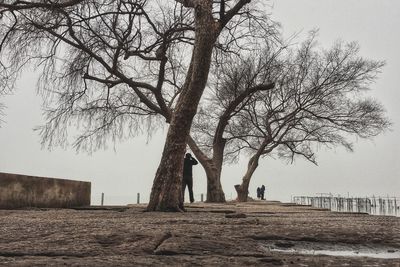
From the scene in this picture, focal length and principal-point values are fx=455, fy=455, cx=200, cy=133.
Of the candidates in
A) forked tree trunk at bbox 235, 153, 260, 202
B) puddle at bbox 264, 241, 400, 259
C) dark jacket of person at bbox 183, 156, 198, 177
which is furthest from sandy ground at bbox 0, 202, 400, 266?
forked tree trunk at bbox 235, 153, 260, 202

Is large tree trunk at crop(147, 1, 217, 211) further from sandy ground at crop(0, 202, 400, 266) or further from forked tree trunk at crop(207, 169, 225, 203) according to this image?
forked tree trunk at crop(207, 169, 225, 203)

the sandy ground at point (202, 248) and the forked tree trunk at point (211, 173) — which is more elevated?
the forked tree trunk at point (211, 173)

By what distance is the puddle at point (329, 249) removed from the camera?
3.03m

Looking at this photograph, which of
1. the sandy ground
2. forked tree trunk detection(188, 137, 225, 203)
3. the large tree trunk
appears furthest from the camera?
forked tree trunk detection(188, 137, 225, 203)

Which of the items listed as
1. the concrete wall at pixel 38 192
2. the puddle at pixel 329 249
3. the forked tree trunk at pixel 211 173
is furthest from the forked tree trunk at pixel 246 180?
the puddle at pixel 329 249

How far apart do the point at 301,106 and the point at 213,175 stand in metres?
7.18

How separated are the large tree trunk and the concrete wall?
394cm

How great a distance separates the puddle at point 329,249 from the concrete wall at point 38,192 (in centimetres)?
826

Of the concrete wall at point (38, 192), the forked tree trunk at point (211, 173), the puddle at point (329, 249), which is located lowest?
the puddle at point (329, 249)

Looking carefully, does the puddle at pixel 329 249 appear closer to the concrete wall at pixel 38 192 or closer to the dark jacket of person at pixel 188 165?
the concrete wall at pixel 38 192

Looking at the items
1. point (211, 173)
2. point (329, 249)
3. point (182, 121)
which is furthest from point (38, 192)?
point (329, 249)

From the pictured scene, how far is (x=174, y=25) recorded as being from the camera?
563 inches

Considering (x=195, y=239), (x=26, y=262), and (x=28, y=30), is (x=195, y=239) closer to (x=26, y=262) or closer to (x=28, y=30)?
(x=26, y=262)

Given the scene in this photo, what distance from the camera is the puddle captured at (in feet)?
9.93
